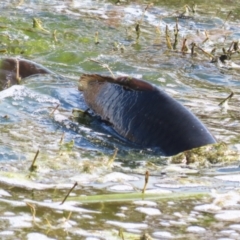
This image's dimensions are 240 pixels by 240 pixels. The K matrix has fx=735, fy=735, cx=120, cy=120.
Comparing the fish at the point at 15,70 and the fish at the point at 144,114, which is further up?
the fish at the point at 144,114

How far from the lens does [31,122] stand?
17.0ft

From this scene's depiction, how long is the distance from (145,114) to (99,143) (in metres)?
0.39

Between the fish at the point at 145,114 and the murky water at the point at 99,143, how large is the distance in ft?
0.38

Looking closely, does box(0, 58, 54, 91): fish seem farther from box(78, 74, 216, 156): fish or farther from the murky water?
box(78, 74, 216, 156): fish

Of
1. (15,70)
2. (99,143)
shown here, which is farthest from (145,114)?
(15,70)

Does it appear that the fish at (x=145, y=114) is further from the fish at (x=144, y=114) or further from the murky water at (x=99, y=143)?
the murky water at (x=99, y=143)

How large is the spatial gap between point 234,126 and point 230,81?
1789mm

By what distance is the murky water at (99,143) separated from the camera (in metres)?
3.36

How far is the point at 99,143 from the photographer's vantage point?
486 centimetres

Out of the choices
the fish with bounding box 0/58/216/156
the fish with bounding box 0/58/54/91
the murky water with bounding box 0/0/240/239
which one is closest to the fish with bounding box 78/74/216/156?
the fish with bounding box 0/58/216/156

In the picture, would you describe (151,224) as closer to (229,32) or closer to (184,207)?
(184,207)

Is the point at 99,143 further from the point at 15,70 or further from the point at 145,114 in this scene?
the point at 15,70

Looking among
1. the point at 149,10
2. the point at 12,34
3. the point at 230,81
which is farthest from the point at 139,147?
the point at 149,10

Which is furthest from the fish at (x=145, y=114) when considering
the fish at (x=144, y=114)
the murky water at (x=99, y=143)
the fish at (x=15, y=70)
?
the fish at (x=15, y=70)
